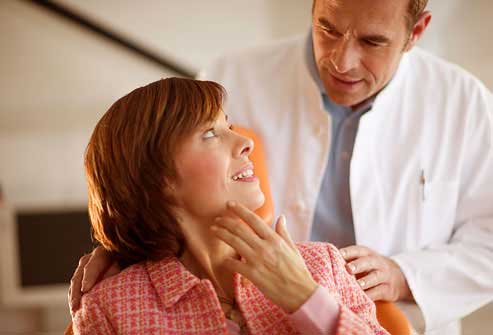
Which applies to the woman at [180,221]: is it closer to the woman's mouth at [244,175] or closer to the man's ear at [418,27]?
the woman's mouth at [244,175]

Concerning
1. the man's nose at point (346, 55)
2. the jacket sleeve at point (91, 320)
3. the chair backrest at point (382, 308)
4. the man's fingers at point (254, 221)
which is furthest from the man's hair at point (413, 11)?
the jacket sleeve at point (91, 320)

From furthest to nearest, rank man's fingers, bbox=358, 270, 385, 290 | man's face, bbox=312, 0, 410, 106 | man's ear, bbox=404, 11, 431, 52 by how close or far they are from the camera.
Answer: man's ear, bbox=404, 11, 431, 52 → man's face, bbox=312, 0, 410, 106 → man's fingers, bbox=358, 270, 385, 290

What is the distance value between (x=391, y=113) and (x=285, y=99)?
286mm

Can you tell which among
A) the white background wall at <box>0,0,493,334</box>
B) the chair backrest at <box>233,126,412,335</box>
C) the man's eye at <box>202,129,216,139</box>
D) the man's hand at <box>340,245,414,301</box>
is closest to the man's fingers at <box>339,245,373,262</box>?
the man's hand at <box>340,245,414,301</box>

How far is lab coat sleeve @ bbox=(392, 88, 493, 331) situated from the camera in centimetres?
153

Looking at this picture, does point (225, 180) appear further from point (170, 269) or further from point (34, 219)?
point (34, 219)

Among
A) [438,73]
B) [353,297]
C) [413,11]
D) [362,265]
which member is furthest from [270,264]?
[438,73]

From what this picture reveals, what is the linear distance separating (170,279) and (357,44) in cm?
72

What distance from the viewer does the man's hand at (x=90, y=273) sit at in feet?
4.01

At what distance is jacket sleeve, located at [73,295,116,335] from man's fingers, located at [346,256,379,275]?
0.49 m

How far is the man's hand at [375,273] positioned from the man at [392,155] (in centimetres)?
1

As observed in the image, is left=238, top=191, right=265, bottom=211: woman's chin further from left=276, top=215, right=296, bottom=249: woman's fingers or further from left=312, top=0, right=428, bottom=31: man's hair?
left=312, top=0, right=428, bottom=31: man's hair

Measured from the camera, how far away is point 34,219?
126 inches

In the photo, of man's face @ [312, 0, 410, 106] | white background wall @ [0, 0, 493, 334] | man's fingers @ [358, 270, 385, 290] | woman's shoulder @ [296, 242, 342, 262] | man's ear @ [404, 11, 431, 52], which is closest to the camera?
woman's shoulder @ [296, 242, 342, 262]
